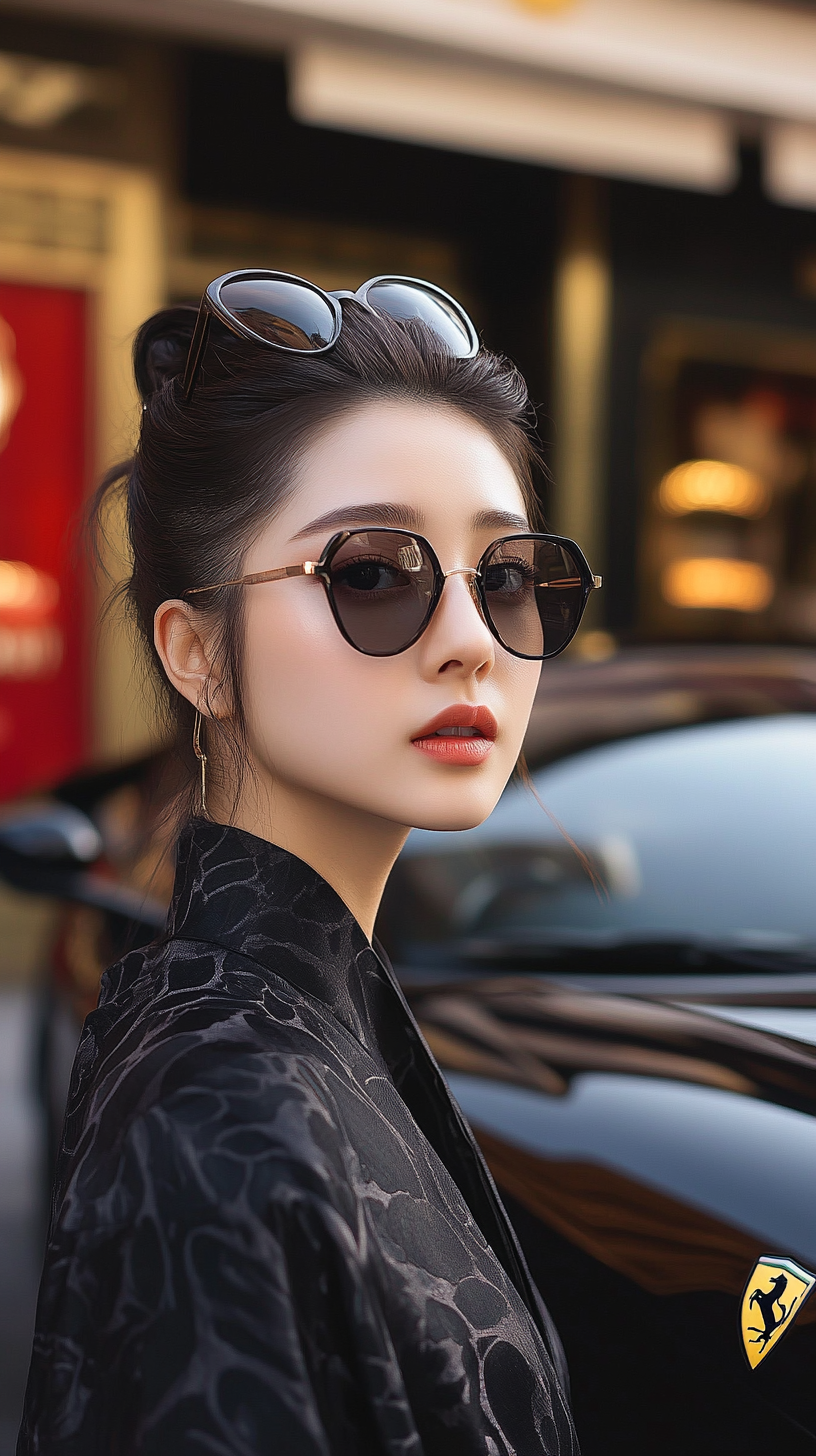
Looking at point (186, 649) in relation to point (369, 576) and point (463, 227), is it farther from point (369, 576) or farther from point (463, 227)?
point (463, 227)

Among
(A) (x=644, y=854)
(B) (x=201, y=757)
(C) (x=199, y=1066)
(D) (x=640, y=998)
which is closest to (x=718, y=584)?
(A) (x=644, y=854)

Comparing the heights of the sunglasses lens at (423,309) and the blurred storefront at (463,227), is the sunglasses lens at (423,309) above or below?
below

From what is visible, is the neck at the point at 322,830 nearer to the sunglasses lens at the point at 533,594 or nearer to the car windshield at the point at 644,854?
the sunglasses lens at the point at 533,594

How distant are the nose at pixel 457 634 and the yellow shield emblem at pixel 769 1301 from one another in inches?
20.8

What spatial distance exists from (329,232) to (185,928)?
5.96 m

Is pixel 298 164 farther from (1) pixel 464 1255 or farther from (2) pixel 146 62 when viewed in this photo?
(1) pixel 464 1255

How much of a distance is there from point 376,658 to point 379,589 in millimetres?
46

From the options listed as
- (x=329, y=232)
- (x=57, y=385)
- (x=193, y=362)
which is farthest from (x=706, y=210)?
(x=193, y=362)

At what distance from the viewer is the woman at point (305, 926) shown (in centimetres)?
69

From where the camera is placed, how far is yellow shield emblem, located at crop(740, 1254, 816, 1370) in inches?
41.1

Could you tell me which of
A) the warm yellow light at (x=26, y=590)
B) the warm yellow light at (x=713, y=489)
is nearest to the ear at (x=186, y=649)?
the warm yellow light at (x=26, y=590)

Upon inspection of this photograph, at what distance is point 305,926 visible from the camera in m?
0.94

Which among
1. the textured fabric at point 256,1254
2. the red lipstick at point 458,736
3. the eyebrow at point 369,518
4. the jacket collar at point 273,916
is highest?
the eyebrow at point 369,518

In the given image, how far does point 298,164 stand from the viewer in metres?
6.26
